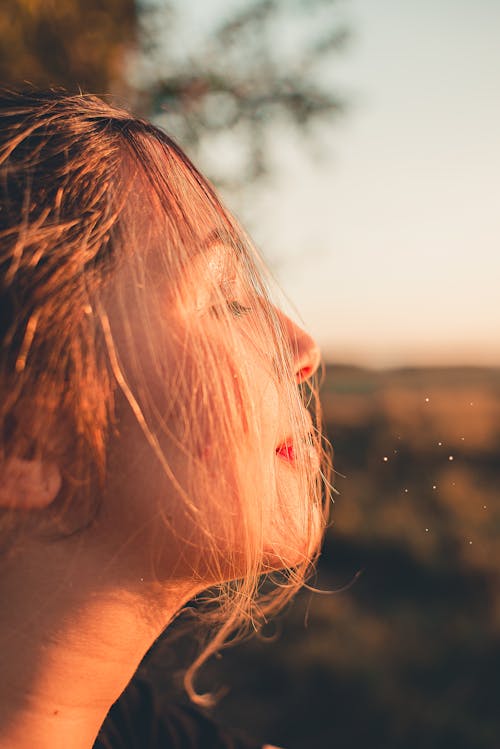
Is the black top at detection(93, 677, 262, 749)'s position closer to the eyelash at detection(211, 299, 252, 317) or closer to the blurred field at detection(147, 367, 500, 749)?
the eyelash at detection(211, 299, 252, 317)

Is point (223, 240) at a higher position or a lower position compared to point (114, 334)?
higher

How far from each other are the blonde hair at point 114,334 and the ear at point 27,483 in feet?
0.06

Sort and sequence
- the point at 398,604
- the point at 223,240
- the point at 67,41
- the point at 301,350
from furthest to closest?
the point at 398,604, the point at 67,41, the point at 301,350, the point at 223,240

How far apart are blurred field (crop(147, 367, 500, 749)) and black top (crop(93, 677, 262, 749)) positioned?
5.75 feet

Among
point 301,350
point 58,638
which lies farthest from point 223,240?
point 58,638

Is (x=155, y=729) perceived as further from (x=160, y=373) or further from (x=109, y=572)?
(x=160, y=373)

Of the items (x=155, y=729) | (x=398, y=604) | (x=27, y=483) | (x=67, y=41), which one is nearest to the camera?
(x=27, y=483)

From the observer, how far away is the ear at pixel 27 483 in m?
1.28

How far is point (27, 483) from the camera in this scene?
1287mm

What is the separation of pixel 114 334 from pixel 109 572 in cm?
42

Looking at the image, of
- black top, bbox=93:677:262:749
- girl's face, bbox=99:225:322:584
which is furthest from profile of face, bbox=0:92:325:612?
black top, bbox=93:677:262:749

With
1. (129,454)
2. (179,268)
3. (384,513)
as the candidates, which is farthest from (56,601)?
(384,513)

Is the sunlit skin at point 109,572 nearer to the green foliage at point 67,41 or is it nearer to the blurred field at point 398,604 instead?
the blurred field at point 398,604

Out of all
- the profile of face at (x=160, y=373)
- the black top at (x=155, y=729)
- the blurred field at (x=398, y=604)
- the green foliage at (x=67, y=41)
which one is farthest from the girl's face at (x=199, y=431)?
the green foliage at (x=67, y=41)
